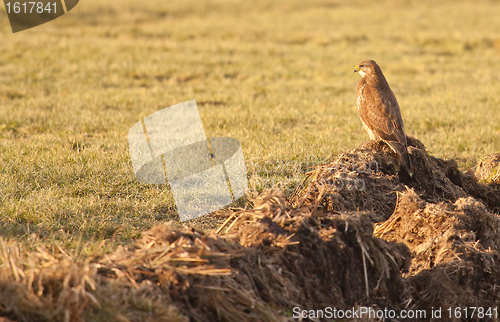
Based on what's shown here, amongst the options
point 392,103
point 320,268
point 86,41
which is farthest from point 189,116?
point 86,41

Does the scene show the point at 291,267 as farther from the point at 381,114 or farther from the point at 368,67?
the point at 368,67

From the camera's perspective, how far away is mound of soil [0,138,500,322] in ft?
9.81

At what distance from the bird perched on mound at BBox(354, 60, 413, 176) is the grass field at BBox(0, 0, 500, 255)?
1393 mm

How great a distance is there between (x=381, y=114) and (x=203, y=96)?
24.4 feet

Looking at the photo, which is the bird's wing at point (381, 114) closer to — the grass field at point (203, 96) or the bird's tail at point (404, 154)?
the bird's tail at point (404, 154)

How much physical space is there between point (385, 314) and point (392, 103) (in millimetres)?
3425

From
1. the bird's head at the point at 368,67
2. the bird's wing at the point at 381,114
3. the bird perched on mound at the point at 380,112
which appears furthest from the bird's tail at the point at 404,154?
the bird's head at the point at 368,67

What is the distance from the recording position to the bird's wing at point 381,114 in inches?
238

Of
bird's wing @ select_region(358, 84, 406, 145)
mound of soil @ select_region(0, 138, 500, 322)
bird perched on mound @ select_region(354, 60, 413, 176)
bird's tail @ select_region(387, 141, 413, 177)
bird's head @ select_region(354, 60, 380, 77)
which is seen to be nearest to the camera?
mound of soil @ select_region(0, 138, 500, 322)

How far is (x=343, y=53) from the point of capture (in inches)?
763

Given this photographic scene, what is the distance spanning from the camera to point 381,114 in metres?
6.36

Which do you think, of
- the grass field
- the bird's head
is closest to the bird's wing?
the bird's head

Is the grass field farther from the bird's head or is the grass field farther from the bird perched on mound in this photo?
the bird's head

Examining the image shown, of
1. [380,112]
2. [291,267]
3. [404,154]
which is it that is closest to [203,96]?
[380,112]
